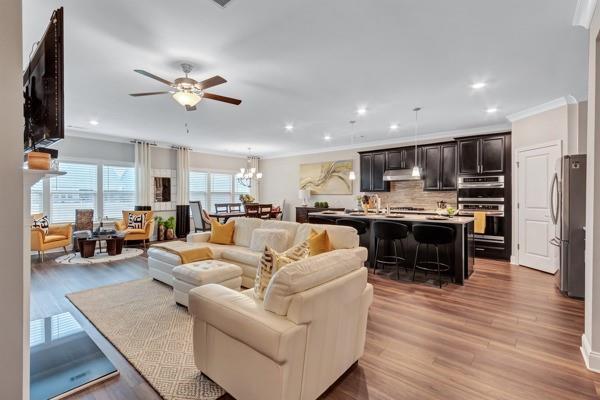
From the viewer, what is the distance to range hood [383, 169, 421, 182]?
6680 millimetres

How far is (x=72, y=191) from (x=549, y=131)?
9711 mm

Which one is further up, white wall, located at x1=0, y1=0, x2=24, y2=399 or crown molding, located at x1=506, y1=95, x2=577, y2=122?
crown molding, located at x1=506, y1=95, x2=577, y2=122

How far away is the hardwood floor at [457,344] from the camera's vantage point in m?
1.90

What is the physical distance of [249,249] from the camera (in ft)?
13.9

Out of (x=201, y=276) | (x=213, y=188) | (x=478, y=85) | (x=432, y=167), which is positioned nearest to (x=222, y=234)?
(x=201, y=276)

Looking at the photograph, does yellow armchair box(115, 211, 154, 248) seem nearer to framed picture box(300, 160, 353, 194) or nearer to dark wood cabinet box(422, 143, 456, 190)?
framed picture box(300, 160, 353, 194)

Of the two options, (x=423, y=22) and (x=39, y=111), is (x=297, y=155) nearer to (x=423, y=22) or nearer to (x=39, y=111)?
(x=423, y=22)

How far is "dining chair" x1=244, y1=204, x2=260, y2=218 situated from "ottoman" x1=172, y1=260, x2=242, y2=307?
4.27m

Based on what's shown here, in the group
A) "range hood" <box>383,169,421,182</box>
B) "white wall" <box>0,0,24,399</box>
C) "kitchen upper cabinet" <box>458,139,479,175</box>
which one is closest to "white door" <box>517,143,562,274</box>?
"kitchen upper cabinet" <box>458,139,479,175</box>

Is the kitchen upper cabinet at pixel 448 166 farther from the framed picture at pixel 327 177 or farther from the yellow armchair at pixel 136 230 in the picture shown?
the yellow armchair at pixel 136 230

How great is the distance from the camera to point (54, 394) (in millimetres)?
1822

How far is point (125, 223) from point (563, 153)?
28.5ft

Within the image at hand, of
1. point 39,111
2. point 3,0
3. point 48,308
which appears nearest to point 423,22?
point 3,0

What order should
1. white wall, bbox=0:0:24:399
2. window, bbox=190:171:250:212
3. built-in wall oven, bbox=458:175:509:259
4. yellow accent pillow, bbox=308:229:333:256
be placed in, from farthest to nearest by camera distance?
1. window, bbox=190:171:250:212
2. built-in wall oven, bbox=458:175:509:259
3. yellow accent pillow, bbox=308:229:333:256
4. white wall, bbox=0:0:24:399
